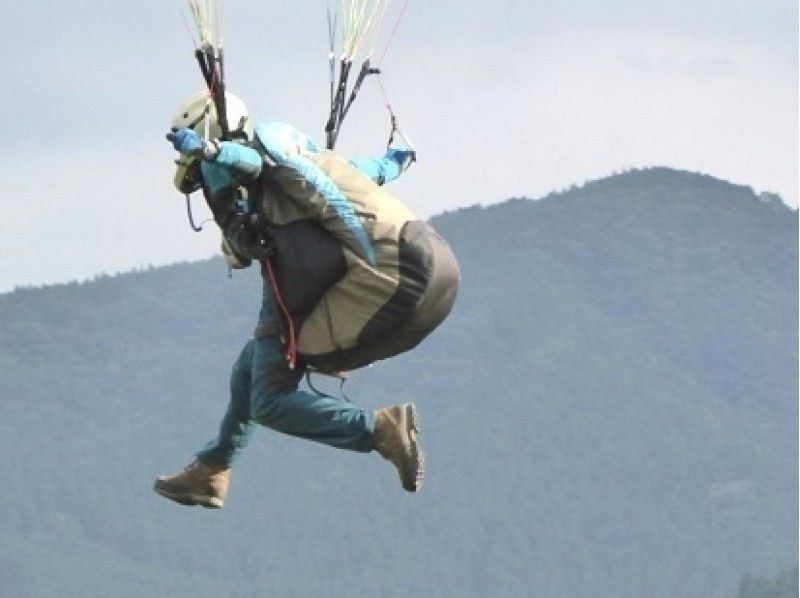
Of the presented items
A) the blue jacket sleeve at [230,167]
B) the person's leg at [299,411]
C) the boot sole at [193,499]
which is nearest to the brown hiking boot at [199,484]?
the boot sole at [193,499]

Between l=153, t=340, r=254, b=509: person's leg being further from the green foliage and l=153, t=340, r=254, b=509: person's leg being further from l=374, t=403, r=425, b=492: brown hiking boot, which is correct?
the green foliage

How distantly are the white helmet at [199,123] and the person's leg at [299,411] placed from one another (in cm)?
106

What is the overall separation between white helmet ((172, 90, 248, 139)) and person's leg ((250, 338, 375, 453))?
1255 mm

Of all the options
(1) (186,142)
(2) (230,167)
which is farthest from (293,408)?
(1) (186,142)

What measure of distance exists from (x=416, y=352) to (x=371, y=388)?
14.2 ft

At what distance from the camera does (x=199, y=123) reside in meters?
18.8

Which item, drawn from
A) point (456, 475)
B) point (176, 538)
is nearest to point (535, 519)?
point (456, 475)

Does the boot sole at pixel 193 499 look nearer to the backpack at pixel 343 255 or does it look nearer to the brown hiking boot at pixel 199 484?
the brown hiking boot at pixel 199 484

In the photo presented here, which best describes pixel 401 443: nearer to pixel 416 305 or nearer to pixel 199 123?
pixel 416 305

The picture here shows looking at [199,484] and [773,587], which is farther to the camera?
[773,587]

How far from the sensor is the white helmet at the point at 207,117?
1878 cm

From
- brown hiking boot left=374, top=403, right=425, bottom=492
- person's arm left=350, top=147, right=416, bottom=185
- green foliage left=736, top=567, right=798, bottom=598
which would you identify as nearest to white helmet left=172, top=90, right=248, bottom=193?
person's arm left=350, top=147, right=416, bottom=185

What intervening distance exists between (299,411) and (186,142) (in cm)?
191

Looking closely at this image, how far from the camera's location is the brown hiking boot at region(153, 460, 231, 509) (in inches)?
792
